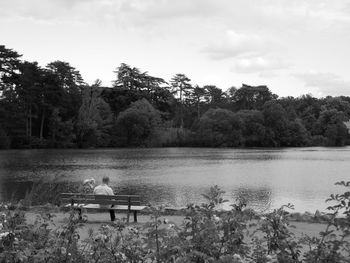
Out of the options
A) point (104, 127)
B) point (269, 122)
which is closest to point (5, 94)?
point (104, 127)

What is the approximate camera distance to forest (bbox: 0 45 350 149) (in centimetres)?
6091

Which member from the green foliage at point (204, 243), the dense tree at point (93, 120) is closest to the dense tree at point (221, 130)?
the dense tree at point (93, 120)

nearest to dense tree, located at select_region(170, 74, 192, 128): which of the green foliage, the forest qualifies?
the forest

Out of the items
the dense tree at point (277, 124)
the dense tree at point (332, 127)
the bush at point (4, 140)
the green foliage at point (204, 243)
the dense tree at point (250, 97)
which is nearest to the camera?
the green foliage at point (204, 243)

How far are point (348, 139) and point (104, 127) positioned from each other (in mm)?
46851

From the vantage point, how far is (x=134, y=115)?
7119 centimetres

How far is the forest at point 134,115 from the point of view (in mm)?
60906

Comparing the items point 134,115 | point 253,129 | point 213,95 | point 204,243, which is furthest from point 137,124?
point 204,243

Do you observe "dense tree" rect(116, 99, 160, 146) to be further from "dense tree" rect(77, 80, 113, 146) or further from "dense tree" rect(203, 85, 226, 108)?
"dense tree" rect(203, 85, 226, 108)

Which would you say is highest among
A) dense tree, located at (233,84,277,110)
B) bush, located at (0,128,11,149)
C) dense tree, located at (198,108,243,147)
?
dense tree, located at (233,84,277,110)

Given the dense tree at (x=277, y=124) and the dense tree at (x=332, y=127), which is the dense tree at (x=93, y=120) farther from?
the dense tree at (x=332, y=127)

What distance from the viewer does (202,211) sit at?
2.96m

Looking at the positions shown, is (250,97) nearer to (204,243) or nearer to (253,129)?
(253,129)

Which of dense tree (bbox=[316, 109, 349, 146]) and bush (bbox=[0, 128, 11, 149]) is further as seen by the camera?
dense tree (bbox=[316, 109, 349, 146])
